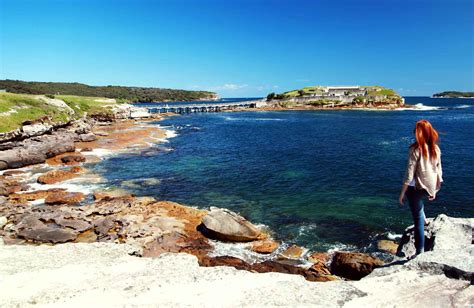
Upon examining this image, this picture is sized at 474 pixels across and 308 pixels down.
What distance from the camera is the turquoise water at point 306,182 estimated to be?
72.3 feet

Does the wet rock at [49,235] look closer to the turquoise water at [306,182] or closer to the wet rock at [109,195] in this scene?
the wet rock at [109,195]

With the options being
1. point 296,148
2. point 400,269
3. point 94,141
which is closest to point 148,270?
point 400,269

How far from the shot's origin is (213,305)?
30.0ft

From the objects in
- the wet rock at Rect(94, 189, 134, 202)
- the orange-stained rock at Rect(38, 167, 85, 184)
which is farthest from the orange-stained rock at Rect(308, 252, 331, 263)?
the orange-stained rock at Rect(38, 167, 85, 184)

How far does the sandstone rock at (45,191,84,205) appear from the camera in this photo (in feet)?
86.6

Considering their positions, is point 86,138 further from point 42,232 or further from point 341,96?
point 341,96

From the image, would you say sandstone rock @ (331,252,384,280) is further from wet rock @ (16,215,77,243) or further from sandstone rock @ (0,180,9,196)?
sandstone rock @ (0,180,9,196)

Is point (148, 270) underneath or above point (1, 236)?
above

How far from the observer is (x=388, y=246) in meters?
18.8

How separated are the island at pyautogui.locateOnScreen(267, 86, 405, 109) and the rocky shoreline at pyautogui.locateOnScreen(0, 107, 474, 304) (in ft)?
473

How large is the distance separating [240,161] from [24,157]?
26.0m

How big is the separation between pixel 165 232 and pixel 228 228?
151 inches

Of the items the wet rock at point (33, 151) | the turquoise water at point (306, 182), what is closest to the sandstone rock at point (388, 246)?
the turquoise water at point (306, 182)

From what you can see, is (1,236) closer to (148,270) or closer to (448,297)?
(148,270)
